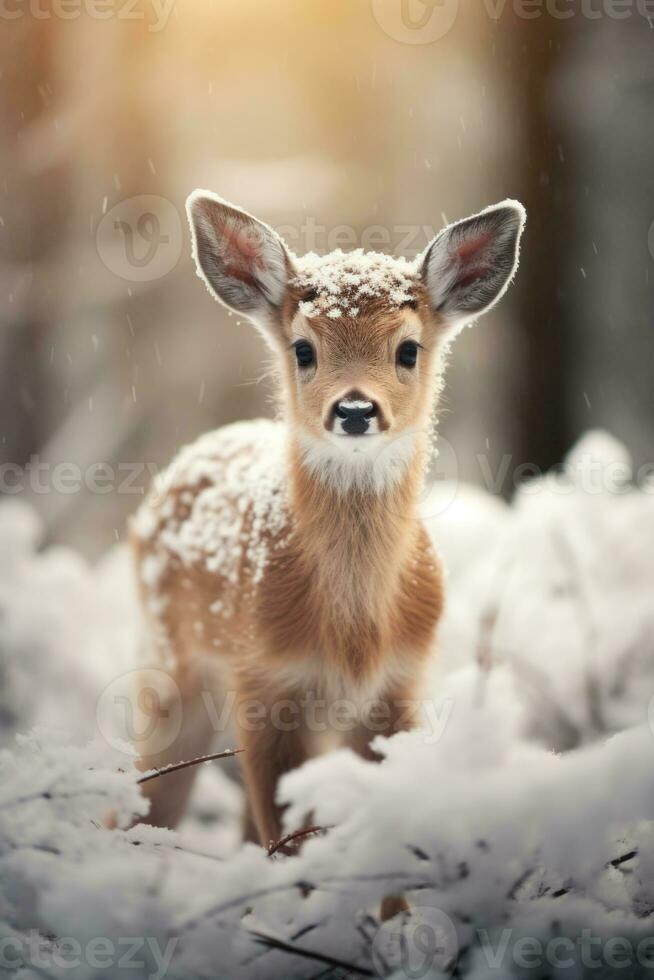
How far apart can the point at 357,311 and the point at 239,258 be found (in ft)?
0.82

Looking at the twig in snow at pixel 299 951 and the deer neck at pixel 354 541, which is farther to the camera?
the deer neck at pixel 354 541

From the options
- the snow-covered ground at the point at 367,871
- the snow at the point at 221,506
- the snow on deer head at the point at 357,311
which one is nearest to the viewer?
the snow-covered ground at the point at 367,871

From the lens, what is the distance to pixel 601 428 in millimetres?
2846

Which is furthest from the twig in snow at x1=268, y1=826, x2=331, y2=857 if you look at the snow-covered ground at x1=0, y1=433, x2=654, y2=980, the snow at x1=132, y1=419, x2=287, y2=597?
the snow at x1=132, y1=419, x2=287, y2=597

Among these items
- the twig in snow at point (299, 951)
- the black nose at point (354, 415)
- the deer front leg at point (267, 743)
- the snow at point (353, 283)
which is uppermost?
the snow at point (353, 283)

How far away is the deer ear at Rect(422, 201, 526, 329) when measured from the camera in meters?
1.34

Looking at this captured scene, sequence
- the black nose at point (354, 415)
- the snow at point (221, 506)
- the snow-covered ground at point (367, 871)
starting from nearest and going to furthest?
the snow-covered ground at point (367, 871)
the black nose at point (354, 415)
the snow at point (221, 506)

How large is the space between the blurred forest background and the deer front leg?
145cm

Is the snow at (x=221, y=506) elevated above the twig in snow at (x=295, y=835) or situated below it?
above

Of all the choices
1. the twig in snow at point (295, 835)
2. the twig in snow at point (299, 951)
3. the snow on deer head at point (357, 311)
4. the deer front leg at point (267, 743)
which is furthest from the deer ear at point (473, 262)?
the twig in snow at point (299, 951)

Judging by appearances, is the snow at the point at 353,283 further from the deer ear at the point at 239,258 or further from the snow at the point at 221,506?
the snow at the point at 221,506

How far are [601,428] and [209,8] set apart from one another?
1690mm

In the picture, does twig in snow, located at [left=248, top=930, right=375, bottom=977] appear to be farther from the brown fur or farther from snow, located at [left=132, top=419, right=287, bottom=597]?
snow, located at [left=132, top=419, right=287, bottom=597]

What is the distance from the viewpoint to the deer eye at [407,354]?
136 centimetres
